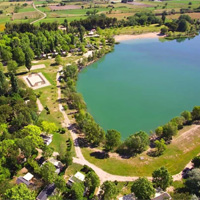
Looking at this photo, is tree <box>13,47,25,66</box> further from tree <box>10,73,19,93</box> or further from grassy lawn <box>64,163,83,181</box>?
grassy lawn <box>64,163,83,181</box>

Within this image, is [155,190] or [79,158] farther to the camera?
[79,158]

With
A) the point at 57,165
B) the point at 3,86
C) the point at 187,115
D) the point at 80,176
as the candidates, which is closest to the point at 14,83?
the point at 3,86

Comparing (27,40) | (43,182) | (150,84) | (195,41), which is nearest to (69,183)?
(43,182)

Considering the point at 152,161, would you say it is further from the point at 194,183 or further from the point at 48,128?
the point at 48,128

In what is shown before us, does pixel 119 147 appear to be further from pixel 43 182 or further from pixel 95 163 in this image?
pixel 43 182

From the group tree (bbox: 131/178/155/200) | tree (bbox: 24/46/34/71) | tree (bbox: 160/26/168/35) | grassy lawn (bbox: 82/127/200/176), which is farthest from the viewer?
tree (bbox: 160/26/168/35)

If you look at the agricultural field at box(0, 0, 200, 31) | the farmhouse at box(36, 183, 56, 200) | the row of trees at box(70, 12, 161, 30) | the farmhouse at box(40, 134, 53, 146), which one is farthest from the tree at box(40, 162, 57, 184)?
the agricultural field at box(0, 0, 200, 31)
